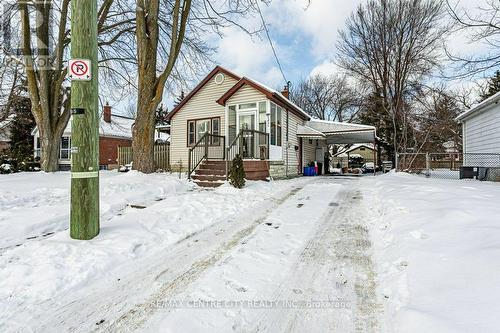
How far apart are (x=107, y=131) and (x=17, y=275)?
84.3 feet

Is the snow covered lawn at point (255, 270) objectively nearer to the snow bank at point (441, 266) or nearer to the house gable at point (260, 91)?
the snow bank at point (441, 266)

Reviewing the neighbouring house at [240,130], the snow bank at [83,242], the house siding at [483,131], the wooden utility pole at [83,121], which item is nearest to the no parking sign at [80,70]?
the wooden utility pole at [83,121]

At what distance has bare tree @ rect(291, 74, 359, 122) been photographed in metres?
34.9

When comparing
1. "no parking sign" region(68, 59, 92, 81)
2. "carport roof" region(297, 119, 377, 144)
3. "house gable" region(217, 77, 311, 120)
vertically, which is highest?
"house gable" region(217, 77, 311, 120)

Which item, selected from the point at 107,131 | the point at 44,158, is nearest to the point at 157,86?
the point at 44,158

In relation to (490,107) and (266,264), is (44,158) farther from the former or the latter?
(490,107)

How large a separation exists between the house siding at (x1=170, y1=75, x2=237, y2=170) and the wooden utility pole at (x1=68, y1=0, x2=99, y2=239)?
1083cm

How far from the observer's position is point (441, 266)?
267 cm

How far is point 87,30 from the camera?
3.70 m

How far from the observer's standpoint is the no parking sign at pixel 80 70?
360 cm

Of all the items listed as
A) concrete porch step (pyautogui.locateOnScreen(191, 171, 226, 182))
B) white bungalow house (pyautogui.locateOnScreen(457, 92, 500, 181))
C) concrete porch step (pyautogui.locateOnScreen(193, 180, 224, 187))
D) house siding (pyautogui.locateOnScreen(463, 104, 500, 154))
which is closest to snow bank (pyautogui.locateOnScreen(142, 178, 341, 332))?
concrete porch step (pyautogui.locateOnScreen(193, 180, 224, 187))

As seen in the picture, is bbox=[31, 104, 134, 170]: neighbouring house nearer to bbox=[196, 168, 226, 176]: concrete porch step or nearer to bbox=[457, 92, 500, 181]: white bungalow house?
bbox=[196, 168, 226, 176]: concrete porch step

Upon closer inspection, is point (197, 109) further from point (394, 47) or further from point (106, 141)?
point (394, 47)

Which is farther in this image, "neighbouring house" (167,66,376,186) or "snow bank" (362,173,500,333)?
"neighbouring house" (167,66,376,186)
